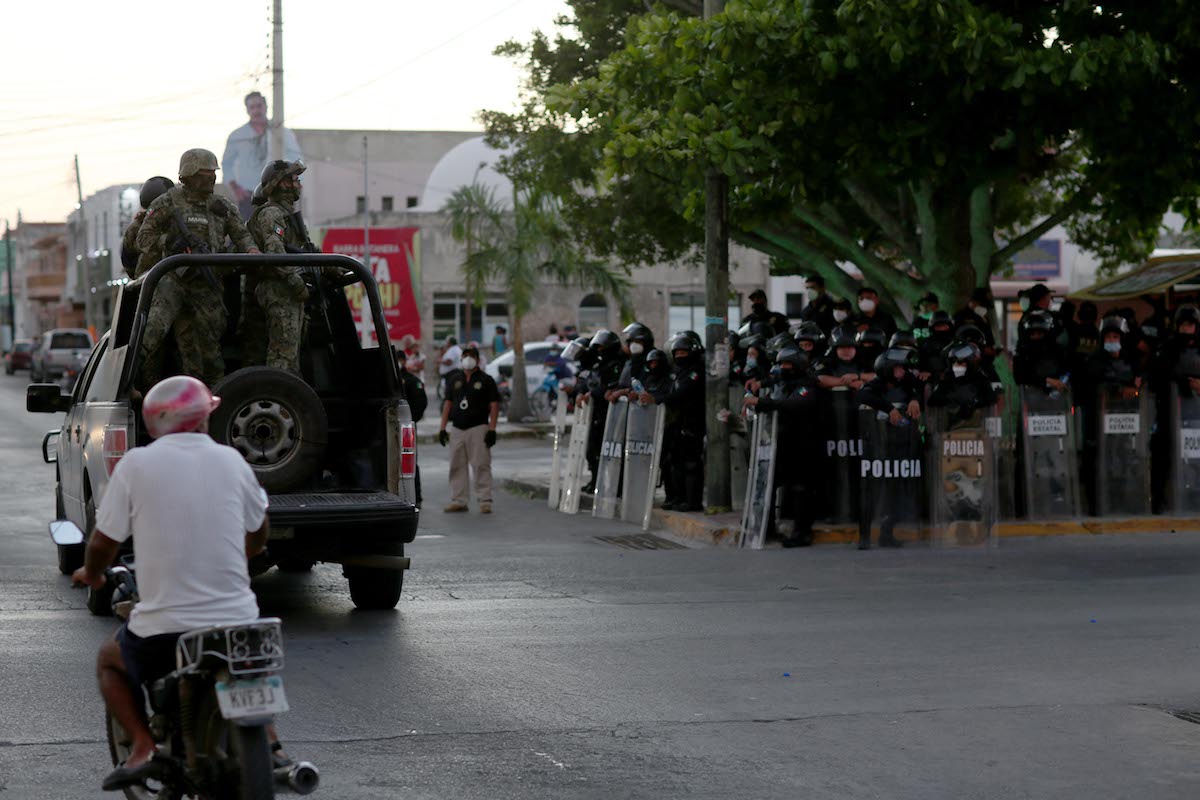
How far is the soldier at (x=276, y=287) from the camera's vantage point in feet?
36.9

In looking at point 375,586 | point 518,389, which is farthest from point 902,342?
point 518,389

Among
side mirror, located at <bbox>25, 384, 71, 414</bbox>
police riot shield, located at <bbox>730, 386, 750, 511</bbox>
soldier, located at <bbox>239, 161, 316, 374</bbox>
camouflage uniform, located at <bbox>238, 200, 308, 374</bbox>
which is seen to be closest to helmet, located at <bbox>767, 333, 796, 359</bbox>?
police riot shield, located at <bbox>730, 386, 750, 511</bbox>

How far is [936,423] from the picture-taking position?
48.0 ft

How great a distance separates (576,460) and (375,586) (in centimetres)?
762

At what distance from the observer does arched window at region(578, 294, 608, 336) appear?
5649cm

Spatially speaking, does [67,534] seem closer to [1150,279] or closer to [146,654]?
[146,654]

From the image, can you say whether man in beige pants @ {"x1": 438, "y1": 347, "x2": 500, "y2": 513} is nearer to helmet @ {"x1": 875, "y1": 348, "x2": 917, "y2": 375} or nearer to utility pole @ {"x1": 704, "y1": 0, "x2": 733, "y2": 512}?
utility pole @ {"x1": 704, "y1": 0, "x2": 733, "y2": 512}

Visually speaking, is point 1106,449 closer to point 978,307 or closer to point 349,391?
point 978,307

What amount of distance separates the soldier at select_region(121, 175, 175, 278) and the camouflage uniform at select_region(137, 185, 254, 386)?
15 mm

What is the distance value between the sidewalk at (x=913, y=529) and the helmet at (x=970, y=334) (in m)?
1.67

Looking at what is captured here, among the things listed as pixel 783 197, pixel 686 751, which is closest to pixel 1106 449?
pixel 783 197

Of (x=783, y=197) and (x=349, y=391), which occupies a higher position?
(x=783, y=197)

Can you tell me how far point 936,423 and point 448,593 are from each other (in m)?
4.82

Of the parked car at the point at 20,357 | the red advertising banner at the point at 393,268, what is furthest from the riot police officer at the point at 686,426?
the parked car at the point at 20,357
